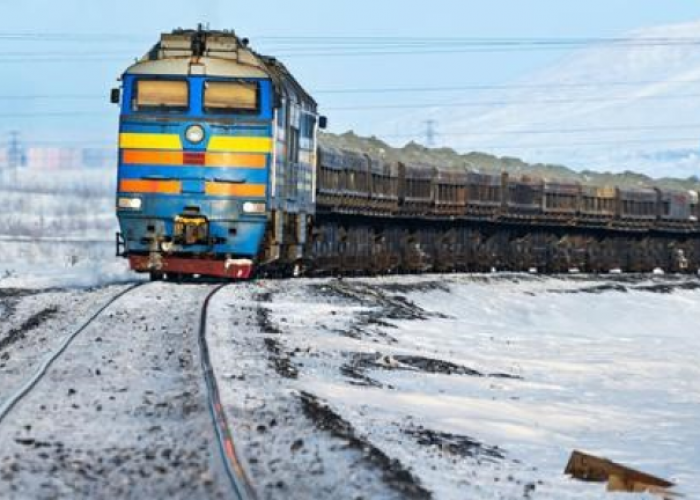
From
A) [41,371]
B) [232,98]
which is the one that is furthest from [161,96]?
[41,371]

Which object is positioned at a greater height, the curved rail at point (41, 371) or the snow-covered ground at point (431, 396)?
the curved rail at point (41, 371)

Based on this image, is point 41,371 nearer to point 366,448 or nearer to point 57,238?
point 366,448

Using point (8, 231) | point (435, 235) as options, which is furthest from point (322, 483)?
point (8, 231)

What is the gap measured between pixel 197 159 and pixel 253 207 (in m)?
1.20

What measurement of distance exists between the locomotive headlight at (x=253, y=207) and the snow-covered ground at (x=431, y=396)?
141 cm

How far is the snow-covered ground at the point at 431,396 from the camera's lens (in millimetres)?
9992

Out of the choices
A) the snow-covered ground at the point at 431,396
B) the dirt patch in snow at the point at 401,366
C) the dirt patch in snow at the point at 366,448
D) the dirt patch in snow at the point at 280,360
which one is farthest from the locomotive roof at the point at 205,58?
the dirt patch in snow at the point at 366,448

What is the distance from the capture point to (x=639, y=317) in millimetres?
40250

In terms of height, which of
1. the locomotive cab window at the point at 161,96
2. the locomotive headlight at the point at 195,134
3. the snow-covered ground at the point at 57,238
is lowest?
the snow-covered ground at the point at 57,238

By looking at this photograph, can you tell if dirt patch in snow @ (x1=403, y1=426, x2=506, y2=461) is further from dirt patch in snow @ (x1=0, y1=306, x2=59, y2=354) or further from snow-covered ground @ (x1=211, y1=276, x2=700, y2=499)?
dirt patch in snow @ (x1=0, y1=306, x2=59, y2=354)

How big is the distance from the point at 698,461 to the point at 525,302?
25.5 m

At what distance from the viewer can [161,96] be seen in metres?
24.8

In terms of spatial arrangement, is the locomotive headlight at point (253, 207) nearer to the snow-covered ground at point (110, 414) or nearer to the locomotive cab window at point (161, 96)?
the locomotive cab window at point (161, 96)

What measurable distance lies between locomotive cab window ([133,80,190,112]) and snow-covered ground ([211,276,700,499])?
343cm
